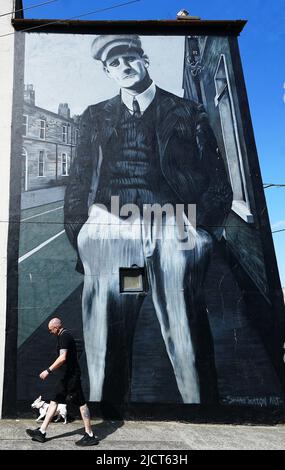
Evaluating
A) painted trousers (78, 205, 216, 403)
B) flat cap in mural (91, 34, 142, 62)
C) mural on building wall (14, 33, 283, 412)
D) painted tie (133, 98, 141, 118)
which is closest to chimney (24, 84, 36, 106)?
mural on building wall (14, 33, 283, 412)

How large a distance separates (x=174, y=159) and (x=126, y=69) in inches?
78.1

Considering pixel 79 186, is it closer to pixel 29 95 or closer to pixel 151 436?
pixel 29 95

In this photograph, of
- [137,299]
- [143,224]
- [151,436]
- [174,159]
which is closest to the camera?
[151,436]

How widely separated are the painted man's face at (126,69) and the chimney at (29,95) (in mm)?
1436

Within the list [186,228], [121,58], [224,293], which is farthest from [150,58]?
[224,293]

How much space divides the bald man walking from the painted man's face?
463 cm

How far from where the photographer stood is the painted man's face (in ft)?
25.4

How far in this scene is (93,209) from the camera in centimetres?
727

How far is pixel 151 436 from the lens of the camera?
591cm

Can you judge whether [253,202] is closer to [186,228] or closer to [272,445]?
[186,228]

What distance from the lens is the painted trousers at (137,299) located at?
677 cm

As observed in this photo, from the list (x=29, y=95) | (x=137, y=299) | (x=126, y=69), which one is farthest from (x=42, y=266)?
(x=126, y=69)

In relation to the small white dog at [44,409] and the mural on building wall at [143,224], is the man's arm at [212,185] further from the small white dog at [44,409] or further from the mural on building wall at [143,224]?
the small white dog at [44,409]

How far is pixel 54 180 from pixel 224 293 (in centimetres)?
363
